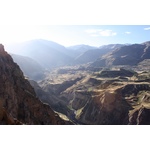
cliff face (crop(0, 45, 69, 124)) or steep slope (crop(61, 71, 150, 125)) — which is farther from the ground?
cliff face (crop(0, 45, 69, 124))

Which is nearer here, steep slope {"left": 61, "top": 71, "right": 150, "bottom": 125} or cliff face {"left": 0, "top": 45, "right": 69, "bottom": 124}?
cliff face {"left": 0, "top": 45, "right": 69, "bottom": 124}

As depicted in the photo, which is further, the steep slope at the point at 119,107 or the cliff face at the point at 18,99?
the steep slope at the point at 119,107

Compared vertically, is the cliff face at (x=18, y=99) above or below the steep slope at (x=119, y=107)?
above

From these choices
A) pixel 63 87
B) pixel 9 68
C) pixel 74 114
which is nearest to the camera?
pixel 9 68

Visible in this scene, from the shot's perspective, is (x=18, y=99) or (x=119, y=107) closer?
(x=18, y=99)

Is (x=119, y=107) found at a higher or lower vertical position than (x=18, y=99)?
lower
